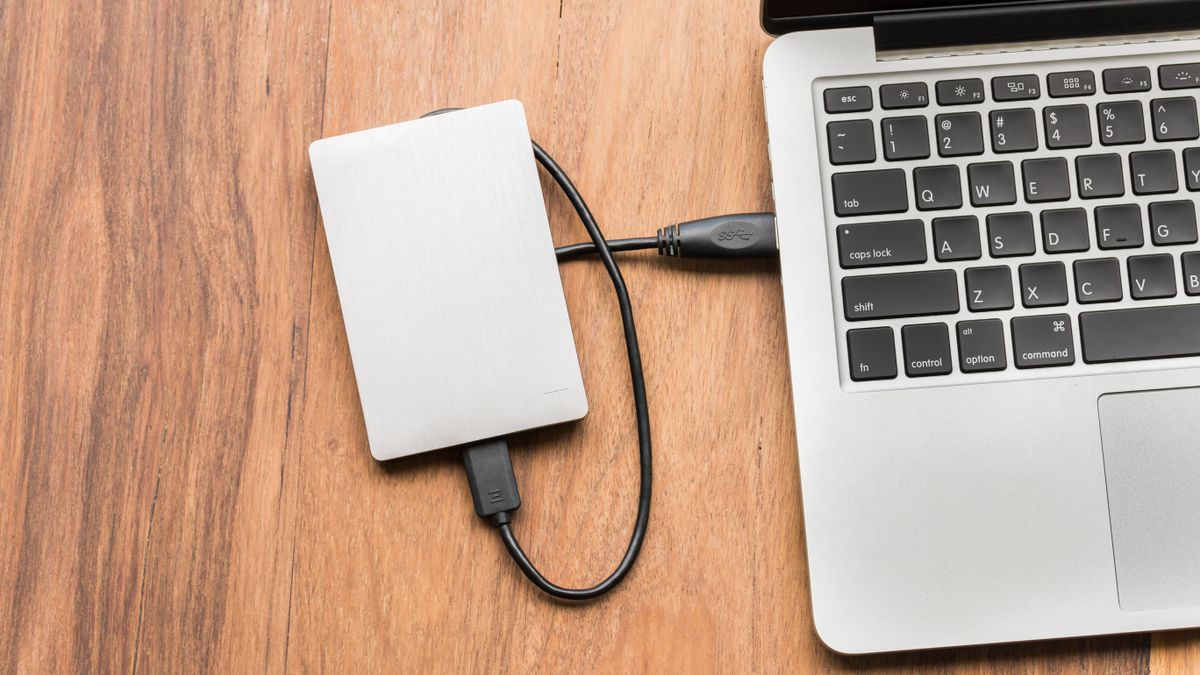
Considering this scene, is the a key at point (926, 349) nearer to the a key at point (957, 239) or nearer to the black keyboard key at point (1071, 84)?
the a key at point (957, 239)

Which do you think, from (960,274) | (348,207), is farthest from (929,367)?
(348,207)

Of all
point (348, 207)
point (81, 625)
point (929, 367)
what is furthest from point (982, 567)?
point (81, 625)

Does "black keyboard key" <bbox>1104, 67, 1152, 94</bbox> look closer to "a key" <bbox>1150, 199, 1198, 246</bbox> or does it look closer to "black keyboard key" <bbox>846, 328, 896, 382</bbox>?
"a key" <bbox>1150, 199, 1198, 246</bbox>

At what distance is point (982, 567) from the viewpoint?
0.42 metres

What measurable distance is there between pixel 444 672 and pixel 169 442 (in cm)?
20

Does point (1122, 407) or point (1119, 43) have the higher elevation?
point (1119, 43)

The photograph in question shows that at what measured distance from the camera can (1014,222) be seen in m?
0.43

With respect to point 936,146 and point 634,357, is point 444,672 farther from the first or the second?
point 936,146

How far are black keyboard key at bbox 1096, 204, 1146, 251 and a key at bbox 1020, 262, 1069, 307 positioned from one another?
0.09ft

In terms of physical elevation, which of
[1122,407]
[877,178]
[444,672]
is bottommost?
[444,672]

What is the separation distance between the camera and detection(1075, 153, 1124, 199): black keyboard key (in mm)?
433

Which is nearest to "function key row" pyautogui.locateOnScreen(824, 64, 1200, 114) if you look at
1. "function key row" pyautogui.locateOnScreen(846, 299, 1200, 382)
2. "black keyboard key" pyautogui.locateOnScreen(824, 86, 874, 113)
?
"black keyboard key" pyautogui.locateOnScreen(824, 86, 874, 113)

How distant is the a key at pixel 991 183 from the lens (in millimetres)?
435

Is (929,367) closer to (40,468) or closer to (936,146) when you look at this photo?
(936,146)
